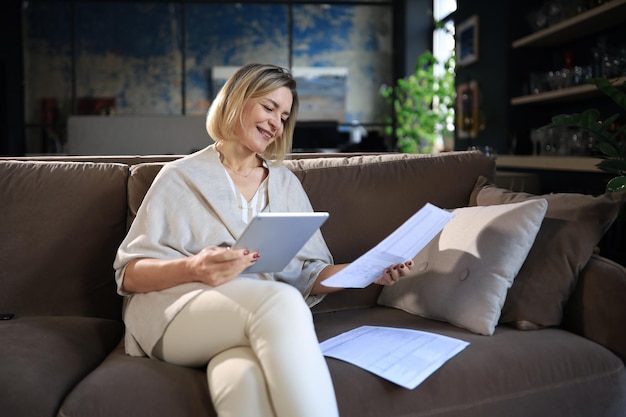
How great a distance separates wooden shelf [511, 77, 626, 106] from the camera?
406 cm

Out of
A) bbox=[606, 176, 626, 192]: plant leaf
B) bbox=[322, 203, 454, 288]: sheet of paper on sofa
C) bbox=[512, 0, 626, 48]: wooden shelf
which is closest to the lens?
bbox=[322, 203, 454, 288]: sheet of paper on sofa

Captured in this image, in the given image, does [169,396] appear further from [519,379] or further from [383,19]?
[383,19]

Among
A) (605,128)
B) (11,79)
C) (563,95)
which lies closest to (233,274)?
(605,128)

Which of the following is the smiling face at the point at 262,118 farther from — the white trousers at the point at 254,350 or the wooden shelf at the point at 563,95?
the wooden shelf at the point at 563,95

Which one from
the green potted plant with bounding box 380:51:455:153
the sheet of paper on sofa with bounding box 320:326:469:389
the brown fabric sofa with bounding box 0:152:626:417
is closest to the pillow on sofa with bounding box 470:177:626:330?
the brown fabric sofa with bounding box 0:152:626:417

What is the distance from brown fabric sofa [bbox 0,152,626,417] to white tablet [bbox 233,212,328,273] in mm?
270

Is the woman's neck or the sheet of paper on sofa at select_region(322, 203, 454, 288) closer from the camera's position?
the sheet of paper on sofa at select_region(322, 203, 454, 288)

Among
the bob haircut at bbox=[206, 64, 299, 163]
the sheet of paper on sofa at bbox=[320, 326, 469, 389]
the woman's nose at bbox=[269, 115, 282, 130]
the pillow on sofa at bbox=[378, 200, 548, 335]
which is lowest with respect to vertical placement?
the sheet of paper on sofa at bbox=[320, 326, 469, 389]

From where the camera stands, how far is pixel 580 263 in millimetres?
1801

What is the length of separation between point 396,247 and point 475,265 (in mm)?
327

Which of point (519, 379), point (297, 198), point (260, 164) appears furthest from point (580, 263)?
point (260, 164)

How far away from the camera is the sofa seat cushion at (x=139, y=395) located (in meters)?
1.39

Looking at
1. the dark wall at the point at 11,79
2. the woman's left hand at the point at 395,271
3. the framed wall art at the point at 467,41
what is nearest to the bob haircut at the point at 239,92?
the woman's left hand at the point at 395,271

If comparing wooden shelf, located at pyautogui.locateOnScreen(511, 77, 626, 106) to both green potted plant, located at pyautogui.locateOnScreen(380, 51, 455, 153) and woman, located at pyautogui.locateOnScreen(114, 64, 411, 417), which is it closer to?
green potted plant, located at pyautogui.locateOnScreen(380, 51, 455, 153)
